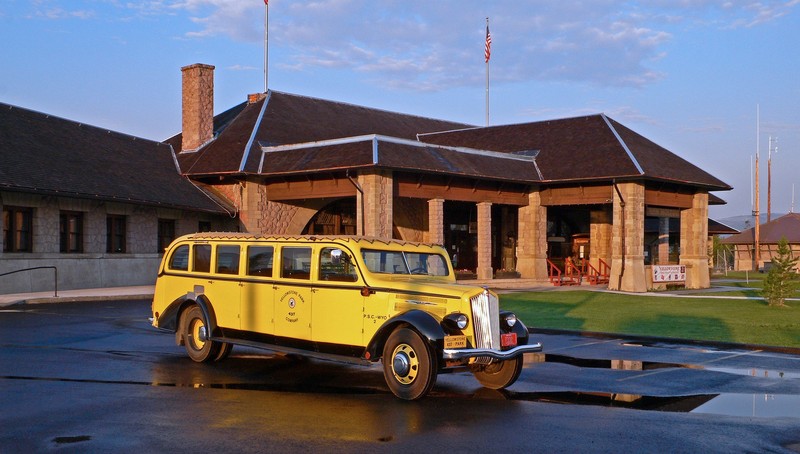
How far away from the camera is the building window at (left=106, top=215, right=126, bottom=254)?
29516mm

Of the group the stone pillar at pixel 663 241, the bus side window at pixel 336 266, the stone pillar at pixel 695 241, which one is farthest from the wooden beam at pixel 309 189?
the bus side window at pixel 336 266

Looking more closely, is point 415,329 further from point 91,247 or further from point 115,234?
point 115,234

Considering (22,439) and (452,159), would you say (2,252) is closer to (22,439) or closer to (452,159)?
(452,159)

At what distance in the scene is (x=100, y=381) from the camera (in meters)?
10.3

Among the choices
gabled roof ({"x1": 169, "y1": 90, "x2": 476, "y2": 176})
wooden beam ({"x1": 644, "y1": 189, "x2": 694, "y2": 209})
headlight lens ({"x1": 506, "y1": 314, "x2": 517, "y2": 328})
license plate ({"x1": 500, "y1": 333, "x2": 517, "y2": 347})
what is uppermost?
gabled roof ({"x1": 169, "y1": 90, "x2": 476, "y2": 176})

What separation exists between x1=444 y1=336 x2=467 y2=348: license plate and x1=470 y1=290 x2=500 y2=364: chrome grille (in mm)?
209

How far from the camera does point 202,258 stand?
506 inches

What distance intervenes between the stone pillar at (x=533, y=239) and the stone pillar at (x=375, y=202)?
29.0ft

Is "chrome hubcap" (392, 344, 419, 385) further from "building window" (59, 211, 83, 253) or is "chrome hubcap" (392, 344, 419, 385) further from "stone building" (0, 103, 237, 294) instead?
"building window" (59, 211, 83, 253)

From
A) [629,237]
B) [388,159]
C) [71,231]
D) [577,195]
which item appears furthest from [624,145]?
[71,231]

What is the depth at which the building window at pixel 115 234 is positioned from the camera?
2952cm

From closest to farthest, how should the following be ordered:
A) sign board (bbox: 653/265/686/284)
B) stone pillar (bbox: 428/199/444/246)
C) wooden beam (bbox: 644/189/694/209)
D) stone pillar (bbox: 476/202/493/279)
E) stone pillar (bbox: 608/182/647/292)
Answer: stone pillar (bbox: 428/199/444/246)
stone pillar (bbox: 608/182/647/292)
stone pillar (bbox: 476/202/493/279)
wooden beam (bbox: 644/189/694/209)
sign board (bbox: 653/265/686/284)

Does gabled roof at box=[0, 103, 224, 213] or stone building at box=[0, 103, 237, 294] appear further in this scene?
gabled roof at box=[0, 103, 224, 213]

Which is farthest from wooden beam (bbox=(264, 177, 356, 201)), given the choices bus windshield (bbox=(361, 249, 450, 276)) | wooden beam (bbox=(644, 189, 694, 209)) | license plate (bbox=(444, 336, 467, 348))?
license plate (bbox=(444, 336, 467, 348))
